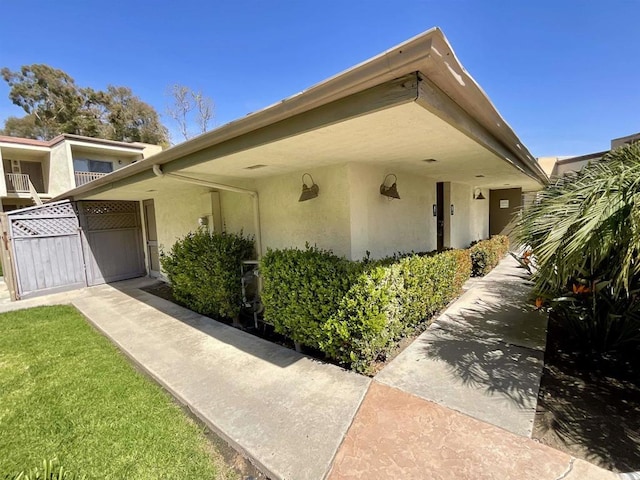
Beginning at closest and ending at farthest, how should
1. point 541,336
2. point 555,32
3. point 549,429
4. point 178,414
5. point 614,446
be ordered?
point 614,446 → point 549,429 → point 178,414 → point 541,336 → point 555,32

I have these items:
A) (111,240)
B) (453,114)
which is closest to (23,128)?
(111,240)

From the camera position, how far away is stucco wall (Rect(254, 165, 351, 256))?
182 inches

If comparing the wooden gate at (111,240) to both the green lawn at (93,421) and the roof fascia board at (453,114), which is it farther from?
the roof fascia board at (453,114)

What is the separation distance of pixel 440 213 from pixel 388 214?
4.39 meters

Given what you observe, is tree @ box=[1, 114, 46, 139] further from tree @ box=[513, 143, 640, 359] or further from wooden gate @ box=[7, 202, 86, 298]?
tree @ box=[513, 143, 640, 359]

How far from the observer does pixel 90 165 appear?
19391mm

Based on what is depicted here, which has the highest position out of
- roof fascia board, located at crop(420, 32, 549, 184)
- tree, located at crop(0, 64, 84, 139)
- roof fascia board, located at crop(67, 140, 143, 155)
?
tree, located at crop(0, 64, 84, 139)

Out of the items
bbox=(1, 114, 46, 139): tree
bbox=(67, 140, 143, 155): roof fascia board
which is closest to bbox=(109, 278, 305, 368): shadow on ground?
bbox=(67, 140, 143, 155): roof fascia board

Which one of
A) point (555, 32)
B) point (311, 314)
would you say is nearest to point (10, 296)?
point (311, 314)

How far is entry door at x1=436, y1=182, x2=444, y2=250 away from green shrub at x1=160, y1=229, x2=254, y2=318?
6060mm

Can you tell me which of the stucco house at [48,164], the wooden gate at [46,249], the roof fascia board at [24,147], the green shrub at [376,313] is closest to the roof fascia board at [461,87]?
the green shrub at [376,313]

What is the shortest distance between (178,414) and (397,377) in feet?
8.27

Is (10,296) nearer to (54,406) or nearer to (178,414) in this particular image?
(54,406)

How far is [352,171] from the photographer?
14.7 ft
